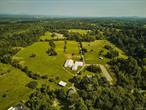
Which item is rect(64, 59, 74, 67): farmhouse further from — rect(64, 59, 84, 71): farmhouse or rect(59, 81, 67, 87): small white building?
rect(59, 81, 67, 87): small white building

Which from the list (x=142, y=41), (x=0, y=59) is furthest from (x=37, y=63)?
(x=142, y=41)

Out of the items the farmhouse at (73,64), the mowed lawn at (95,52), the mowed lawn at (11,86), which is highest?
the farmhouse at (73,64)

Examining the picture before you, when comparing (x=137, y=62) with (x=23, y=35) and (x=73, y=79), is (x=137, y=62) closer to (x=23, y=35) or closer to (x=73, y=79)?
(x=73, y=79)

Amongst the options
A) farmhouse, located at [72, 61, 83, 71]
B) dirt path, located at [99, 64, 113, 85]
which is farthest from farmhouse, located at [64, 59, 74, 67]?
dirt path, located at [99, 64, 113, 85]

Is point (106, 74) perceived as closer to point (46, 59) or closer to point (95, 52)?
point (95, 52)

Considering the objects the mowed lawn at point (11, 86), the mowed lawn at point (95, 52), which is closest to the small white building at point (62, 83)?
the mowed lawn at point (11, 86)

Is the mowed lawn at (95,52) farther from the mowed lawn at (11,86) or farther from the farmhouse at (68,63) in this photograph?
the mowed lawn at (11,86)
